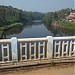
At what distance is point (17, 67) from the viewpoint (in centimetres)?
556

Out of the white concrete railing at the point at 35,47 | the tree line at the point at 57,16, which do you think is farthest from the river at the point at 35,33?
the white concrete railing at the point at 35,47

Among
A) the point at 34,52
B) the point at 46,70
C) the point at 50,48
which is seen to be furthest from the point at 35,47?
the point at 46,70

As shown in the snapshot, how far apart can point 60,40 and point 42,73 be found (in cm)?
134

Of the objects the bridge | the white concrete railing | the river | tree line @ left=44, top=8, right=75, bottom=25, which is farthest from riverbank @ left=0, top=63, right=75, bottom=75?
tree line @ left=44, top=8, right=75, bottom=25

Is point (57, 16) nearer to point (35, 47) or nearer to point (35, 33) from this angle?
point (35, 33)

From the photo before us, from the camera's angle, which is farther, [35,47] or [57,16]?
[57,16]

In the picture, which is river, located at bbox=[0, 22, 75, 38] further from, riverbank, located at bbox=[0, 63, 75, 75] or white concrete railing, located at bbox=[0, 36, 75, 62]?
riverbank, located at bbox=[0, 63, 75, 75]

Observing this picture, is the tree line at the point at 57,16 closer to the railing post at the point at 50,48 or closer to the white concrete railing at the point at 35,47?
the white concrete railing at the point at 35,47

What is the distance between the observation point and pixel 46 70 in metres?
5.52

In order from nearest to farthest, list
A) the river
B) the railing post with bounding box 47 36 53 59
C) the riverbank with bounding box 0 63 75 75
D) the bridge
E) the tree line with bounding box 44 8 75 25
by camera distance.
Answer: the riverbank with bounding box 0 63 75 75 < the bridge < the railing post with bounding box 47 36 53 59 < the river < the tree line with bounding box 44 8 75 25

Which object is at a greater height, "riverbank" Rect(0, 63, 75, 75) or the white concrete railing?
the white concrete railing

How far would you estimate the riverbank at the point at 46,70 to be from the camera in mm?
5296

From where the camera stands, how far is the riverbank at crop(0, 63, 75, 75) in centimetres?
530

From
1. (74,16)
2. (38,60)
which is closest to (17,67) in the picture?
(38,60)
